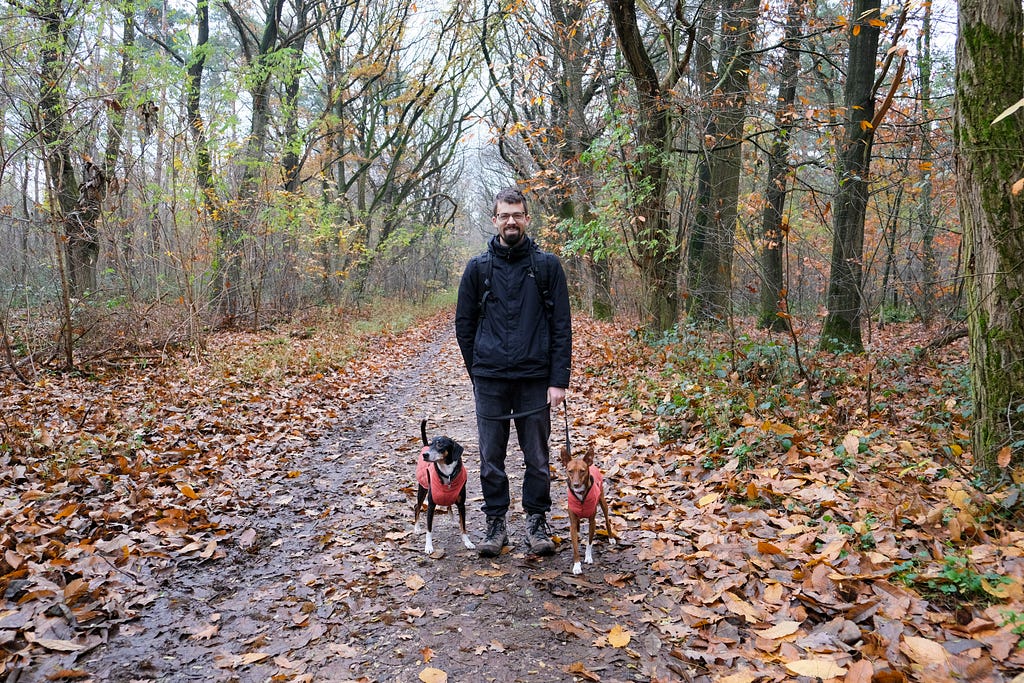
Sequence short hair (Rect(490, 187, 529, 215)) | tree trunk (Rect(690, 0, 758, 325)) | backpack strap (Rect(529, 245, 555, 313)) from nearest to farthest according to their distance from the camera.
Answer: short hair (Rect(490, 187, 529, 215)), backpack strap (Rect(529, 245, 555, 313)), tree trunk (Rect(690, 0, 758, 325))

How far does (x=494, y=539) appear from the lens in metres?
4.49

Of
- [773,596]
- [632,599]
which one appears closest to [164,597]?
[632,599]

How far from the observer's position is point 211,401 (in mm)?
8375

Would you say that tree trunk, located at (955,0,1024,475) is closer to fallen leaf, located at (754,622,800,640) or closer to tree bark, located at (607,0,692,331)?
fallen leaf, located at (754,622,800,640)

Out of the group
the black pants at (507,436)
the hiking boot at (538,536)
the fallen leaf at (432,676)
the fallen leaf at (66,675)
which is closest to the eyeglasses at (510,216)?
the black pants at (507,436)

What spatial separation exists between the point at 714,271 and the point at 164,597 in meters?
10.5

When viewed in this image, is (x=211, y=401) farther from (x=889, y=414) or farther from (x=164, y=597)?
(x=889, y=414)

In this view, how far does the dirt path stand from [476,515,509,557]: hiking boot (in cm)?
7

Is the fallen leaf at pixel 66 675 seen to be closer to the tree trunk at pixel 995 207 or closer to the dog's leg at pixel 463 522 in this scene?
the dog's leg at pixel 463 522

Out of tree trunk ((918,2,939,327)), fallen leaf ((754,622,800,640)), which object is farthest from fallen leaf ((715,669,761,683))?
tree trunk ((918,2,939,327))

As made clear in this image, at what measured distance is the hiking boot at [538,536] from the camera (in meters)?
4.41

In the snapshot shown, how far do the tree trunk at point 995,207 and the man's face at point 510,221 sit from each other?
10.3 feet

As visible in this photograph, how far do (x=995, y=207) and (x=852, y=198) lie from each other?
548cm

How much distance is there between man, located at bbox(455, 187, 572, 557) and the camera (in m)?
4.31
